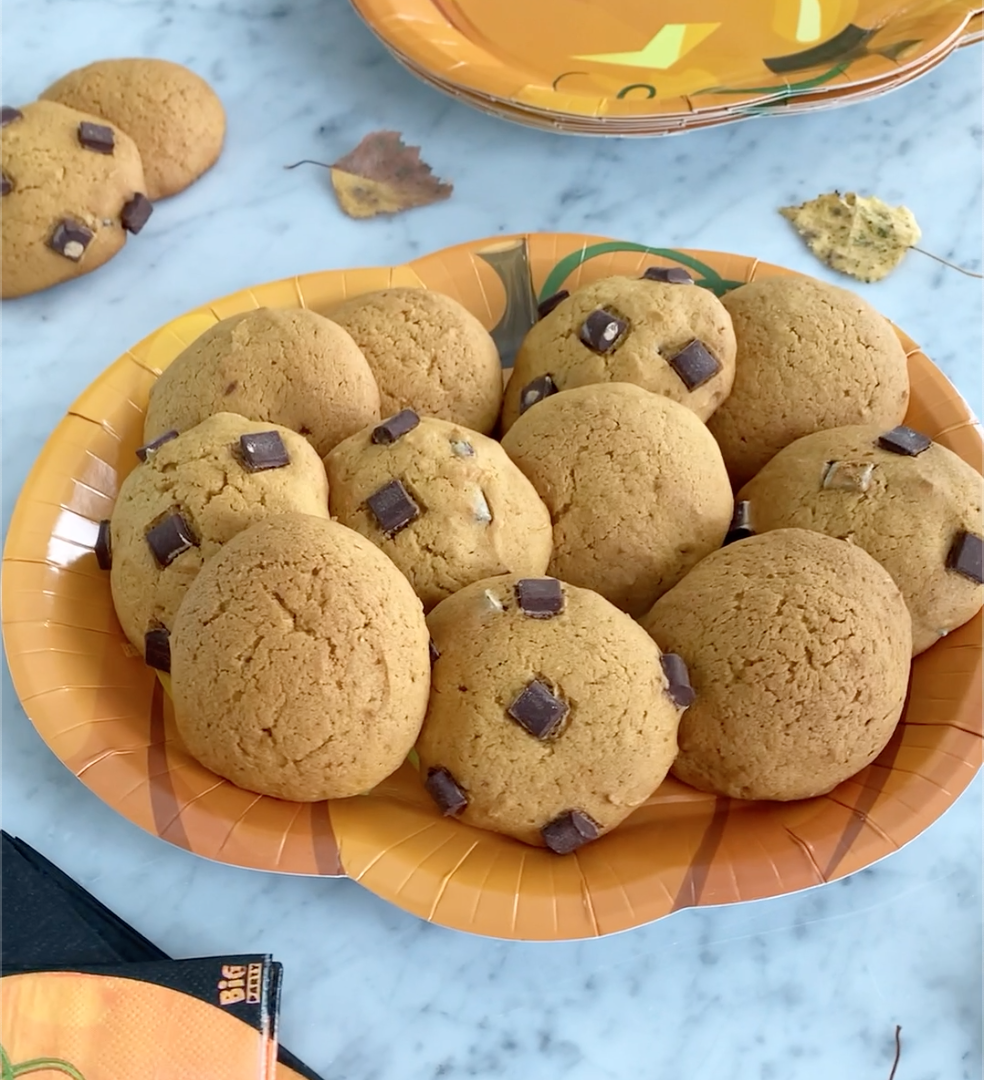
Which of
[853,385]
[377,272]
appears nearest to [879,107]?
[853,385]

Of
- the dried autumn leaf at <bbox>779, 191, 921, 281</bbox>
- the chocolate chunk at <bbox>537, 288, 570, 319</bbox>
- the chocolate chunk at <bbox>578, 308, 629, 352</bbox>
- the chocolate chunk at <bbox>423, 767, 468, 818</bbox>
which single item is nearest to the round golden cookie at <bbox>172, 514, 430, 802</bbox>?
the chocolate chunk at <bbox>423, 767, 468, 818</bbox>

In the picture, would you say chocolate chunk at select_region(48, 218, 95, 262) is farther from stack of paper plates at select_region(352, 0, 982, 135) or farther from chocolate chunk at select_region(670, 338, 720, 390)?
chocolate chunk at select_region(670, 338, 720, 390)

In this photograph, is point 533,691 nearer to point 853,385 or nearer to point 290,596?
point 290,596

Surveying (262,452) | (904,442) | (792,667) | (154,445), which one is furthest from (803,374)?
(154,445)

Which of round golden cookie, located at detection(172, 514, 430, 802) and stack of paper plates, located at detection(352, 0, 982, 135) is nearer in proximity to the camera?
→ round golden cookie, located at detection(172, 514, 430, 802)

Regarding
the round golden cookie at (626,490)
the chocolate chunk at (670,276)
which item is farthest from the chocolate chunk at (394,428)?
the chocolate chunk at (670,276)

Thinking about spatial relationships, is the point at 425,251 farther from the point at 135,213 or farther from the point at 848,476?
the point at 848,476
